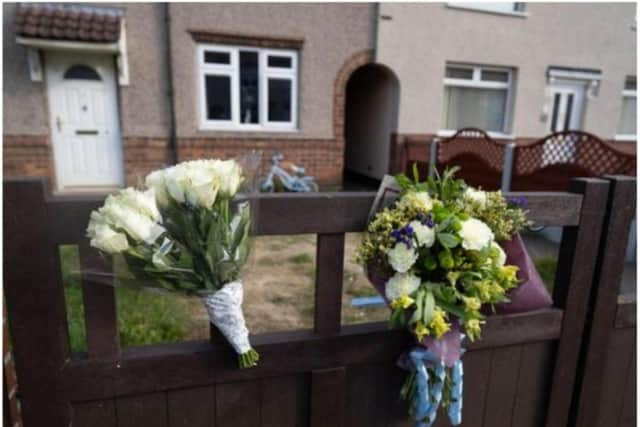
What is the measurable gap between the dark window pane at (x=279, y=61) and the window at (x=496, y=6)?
9.97ft

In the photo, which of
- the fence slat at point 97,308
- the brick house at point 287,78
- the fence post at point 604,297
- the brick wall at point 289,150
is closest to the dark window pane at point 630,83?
the brick house at point 287,78

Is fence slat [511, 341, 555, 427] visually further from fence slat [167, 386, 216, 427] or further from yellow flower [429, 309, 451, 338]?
fence slat [167, 386, 216, 427]

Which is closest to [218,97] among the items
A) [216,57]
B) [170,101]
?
[216,57]

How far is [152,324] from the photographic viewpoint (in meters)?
2.45

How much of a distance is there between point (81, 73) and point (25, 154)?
55.5 inches

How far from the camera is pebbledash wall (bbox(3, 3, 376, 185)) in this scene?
6086 mm

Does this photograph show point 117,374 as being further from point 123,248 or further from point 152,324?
point 152,324

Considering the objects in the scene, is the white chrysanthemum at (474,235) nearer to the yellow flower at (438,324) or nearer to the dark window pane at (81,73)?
the yellow flower at (438,324)

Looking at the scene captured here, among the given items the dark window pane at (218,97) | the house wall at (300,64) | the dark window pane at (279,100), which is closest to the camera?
the house wall at (300,64)

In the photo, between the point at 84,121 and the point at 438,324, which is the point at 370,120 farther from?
the point at 438,324

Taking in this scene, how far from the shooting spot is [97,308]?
3.30 ft

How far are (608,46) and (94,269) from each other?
1050 cm

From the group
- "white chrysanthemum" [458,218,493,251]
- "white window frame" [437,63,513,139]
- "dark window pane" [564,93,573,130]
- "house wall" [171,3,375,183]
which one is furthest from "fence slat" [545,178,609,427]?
"dark window pane" [564,93,573,130]

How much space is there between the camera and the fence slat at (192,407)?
111cm
